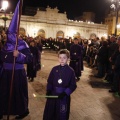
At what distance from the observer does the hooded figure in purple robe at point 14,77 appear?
5273mm

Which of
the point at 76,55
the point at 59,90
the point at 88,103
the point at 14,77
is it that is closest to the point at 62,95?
the point at 59,90

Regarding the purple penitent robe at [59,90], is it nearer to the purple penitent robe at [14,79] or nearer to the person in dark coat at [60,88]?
the person in dark coat at [60,88]

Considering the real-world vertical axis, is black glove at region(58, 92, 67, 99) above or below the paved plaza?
above

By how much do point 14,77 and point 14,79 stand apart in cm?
5

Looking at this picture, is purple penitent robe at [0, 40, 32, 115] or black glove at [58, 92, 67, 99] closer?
black glove at [58, 92, 67, 99]

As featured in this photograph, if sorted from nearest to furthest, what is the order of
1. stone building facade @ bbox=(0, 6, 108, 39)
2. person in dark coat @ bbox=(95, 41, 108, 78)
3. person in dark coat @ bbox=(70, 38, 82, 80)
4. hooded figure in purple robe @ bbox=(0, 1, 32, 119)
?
hooded figure in purple robe @ bbox=(0, 1, 32, 119) < person in dark coat @ bbox=(70, 38, 82, 80) < person in dark coat @ bbox=(95, 41, 108, 78) < stone building facade @ bbox=(0, 6, 108, 39)

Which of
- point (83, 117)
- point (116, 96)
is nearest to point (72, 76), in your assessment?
point (83, 117)

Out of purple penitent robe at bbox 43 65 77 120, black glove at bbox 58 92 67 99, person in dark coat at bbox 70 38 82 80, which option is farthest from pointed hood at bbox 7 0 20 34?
person in dark coat at bbox 70 38 82 80

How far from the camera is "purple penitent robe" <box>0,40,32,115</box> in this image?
5.30 m

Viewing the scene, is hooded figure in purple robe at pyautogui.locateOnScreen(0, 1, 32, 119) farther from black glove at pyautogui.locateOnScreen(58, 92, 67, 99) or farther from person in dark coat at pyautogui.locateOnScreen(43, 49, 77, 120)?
black glove at pyautogui.locateOnScreen(58, 92, 67, 99)

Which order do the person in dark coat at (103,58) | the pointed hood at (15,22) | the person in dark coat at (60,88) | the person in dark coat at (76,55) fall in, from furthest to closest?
the person in dark coat at (103,58) < the person in dark coat at (76,55) < the pointed hood at (15,22) < the person in dark coat at (60,88)

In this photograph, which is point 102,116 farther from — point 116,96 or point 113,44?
point 113,44

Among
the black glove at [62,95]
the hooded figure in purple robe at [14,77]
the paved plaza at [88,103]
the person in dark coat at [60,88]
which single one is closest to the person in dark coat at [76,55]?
the paved plaza at [88,103]

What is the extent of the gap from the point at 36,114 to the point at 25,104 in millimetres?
676
